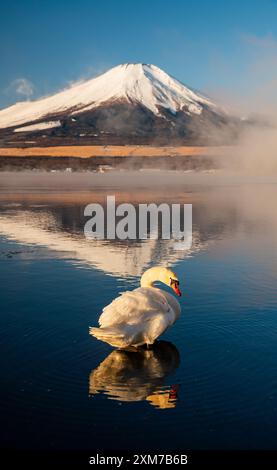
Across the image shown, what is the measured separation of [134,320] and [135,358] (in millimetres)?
554

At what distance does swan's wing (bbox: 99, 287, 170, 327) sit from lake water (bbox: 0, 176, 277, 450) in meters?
0.55

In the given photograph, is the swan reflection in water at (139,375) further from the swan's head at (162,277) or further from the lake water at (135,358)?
the swan's head at (162,277)

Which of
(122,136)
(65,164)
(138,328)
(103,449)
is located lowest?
(103,449)

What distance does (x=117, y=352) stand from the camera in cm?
876

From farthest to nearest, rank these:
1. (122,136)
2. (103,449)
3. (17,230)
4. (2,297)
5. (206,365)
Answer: (122,136)
(17,230)
(2,297)
(206,365)
(103,449)

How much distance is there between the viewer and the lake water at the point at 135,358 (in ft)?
20.7

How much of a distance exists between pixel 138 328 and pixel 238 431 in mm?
2534

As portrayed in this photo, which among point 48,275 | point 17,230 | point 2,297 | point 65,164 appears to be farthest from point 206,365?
point 65,164

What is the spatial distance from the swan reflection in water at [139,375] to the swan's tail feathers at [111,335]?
0.86 ft

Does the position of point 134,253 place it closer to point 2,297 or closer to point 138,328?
point 2,297

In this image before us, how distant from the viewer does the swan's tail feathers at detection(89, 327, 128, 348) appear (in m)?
8.12

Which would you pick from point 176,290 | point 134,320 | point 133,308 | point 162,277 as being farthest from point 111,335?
point 162,277

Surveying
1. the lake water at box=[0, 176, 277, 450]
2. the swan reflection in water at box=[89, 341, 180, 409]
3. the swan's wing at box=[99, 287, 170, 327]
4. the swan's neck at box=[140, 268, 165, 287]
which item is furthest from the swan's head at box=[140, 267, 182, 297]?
the swan reflection in water at box=[89, 341, 180, 409]

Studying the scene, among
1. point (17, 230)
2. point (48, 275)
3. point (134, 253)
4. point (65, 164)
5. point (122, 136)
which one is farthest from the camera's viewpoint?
point (122, 136)
